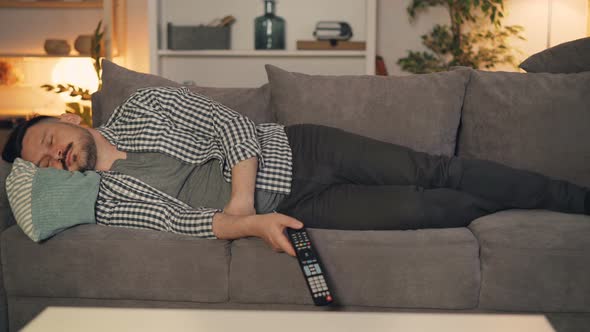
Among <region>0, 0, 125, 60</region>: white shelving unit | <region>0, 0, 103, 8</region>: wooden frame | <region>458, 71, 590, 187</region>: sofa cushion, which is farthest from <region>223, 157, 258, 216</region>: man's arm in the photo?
<region>0, 0, 103, 8</region>: wooden frame

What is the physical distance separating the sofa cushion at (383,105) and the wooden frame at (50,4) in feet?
8.33

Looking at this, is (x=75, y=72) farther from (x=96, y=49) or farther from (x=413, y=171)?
(x=413, y=171)

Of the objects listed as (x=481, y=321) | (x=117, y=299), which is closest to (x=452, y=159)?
(x=481, y=321)

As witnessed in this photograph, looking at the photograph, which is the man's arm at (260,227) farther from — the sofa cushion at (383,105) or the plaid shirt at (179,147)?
the sofa cushion at (383,105)

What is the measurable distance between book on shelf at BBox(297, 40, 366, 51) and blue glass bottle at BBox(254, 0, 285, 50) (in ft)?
0.46

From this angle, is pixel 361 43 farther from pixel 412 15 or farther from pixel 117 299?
pixel 117 299

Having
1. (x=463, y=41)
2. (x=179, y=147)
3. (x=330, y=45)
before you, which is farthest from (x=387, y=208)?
(x=463, y=41)

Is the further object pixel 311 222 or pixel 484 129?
pixel 484 129

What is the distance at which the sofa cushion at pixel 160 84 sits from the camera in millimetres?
2055

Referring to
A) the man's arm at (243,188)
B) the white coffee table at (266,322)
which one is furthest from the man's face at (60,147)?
the white coffee table at (266,322)

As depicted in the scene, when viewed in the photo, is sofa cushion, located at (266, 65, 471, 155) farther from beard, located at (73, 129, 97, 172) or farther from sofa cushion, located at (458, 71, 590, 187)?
beard, located at (73, 129, 97, 172)

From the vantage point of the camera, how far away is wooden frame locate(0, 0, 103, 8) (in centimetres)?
406

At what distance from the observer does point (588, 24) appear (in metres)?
3.61

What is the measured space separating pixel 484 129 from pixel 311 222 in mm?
734
